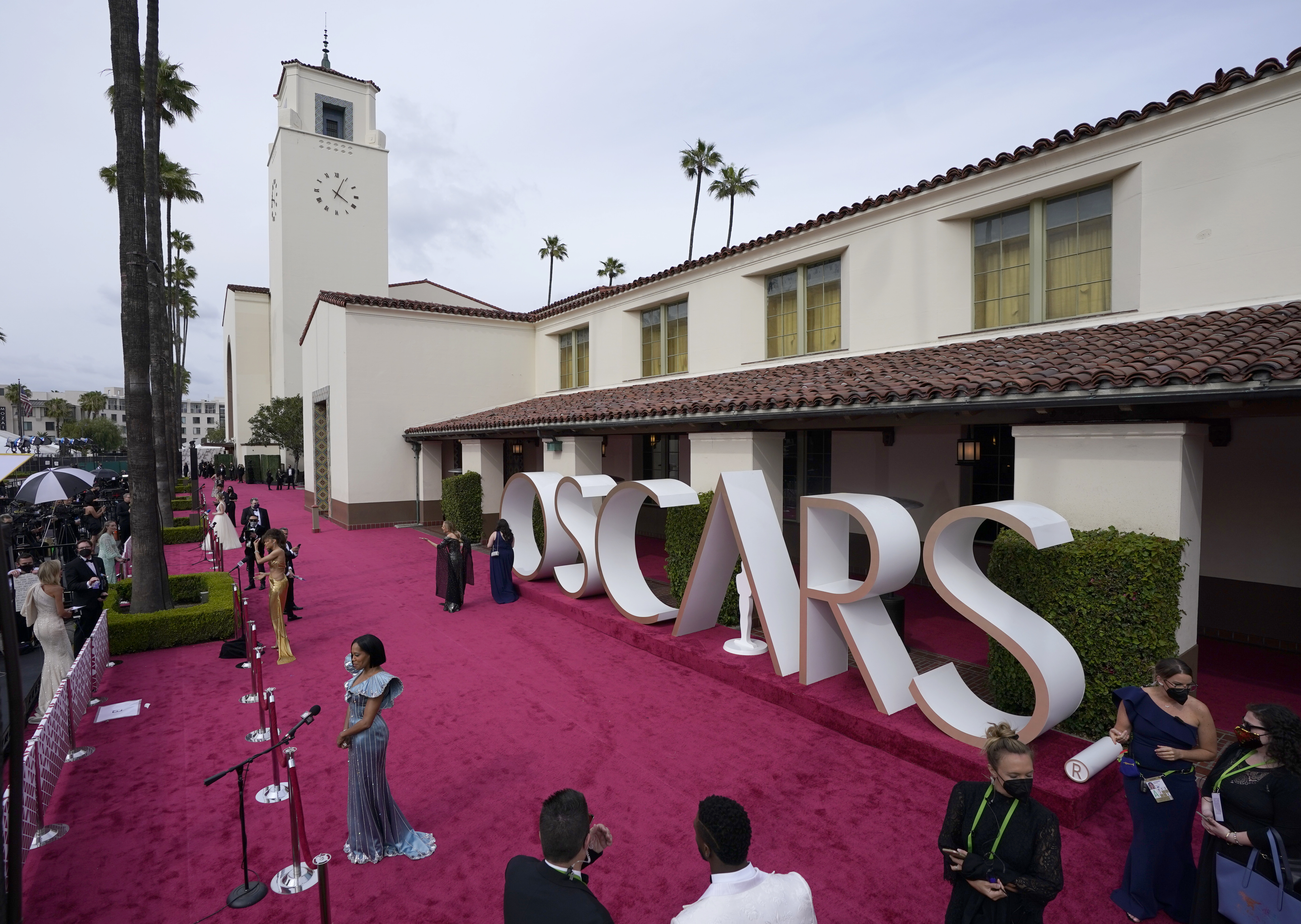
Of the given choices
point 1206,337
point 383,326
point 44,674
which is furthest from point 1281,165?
point 383,326

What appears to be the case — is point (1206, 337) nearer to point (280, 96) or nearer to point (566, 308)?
point (566, 308)

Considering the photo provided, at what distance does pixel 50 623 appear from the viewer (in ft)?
23.4

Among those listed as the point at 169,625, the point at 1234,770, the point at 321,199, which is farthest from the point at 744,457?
the point at 321,199

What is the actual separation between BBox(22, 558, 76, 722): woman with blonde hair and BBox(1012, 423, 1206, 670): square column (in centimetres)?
Result: 1044

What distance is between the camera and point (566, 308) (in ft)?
71.3

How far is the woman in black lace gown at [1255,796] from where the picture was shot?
3.49 m

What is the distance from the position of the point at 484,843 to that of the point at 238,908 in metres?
1.64

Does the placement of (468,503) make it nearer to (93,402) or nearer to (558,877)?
(558,877)

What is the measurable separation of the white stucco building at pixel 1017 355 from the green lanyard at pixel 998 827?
4.21 meters

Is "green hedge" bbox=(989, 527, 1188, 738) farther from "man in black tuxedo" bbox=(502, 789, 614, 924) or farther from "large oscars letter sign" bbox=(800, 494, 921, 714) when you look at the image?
"man in black tuxedo" bbox=(502, 789, 614, 924)

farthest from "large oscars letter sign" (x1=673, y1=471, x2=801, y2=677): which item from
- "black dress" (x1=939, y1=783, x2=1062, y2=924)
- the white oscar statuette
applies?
"black dress" (x1=939, y1=783, x2=1062, y2=924)

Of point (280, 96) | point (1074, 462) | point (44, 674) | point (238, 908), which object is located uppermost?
point (280, 96)

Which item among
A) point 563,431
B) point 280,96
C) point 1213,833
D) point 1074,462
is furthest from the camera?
point 280,96

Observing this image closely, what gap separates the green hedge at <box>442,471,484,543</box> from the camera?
1859cm
